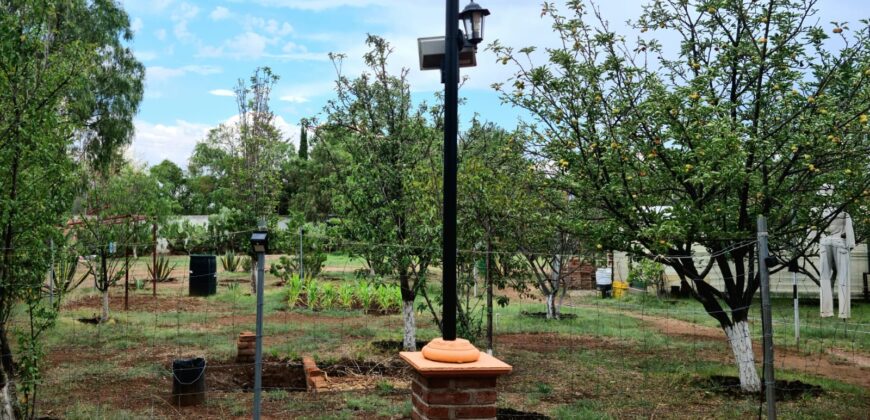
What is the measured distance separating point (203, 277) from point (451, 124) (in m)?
13.3

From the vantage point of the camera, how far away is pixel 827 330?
1194 cm

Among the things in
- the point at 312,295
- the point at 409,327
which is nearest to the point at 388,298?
the point at 312,295

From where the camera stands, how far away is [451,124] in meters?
3.92

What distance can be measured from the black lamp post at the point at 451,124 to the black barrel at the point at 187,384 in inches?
144

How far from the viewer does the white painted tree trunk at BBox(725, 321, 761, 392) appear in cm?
706

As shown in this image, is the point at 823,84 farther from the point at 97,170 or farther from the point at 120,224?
the point at 97,170

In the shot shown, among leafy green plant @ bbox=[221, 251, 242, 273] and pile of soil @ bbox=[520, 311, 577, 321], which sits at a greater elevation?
leafy green plant @ bbox=[221, 251, 242, 273]

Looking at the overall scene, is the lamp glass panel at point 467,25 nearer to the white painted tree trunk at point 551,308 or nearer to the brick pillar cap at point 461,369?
the brick pillar cap at point 461,369

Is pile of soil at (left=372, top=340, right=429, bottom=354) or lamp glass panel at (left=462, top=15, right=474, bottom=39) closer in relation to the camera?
lamp glass panel at (left=462, top=15, right=474, bottom=39)

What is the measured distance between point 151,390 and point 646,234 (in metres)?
5.56

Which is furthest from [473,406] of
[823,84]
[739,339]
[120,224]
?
[120,224]

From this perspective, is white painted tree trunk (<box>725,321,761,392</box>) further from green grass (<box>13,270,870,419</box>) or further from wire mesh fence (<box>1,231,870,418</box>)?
green grass (<box>13,270,870,419</box>)

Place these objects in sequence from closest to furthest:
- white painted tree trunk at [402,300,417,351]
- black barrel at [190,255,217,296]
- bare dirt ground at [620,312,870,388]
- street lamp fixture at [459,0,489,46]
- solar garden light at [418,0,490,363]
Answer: solar garden light at [418,0,490,363] < street lamp fixture at [459,0,489,46] < bare dirt ground at [620,312,870,388] < white painted tree trunk at [402,300,417,351] < black barrel at [190,255,217,296]

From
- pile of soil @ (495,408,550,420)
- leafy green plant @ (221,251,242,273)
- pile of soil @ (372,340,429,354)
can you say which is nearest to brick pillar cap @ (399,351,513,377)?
pile of soil @ (495,408,550,420)
